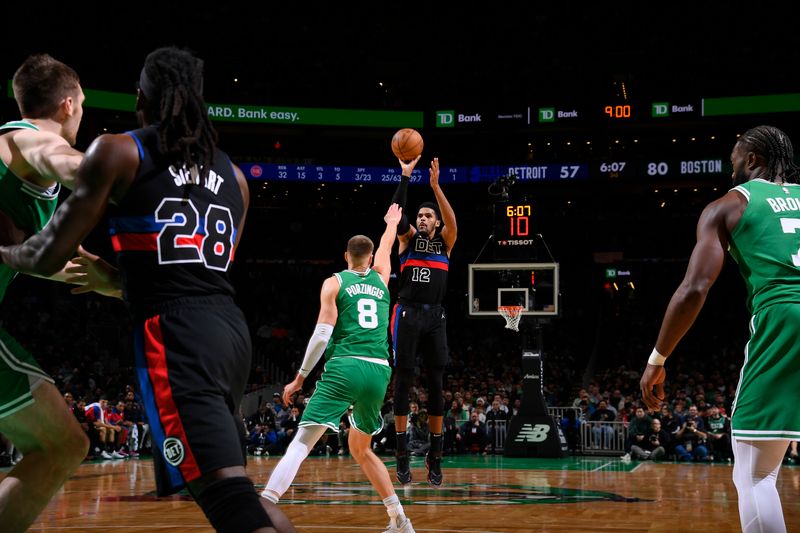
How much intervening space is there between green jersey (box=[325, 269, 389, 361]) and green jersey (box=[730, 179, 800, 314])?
10.7 ft

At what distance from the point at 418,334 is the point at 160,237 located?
20.9ft

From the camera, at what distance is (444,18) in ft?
107

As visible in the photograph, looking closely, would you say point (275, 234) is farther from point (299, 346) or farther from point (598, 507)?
point (598, 507)

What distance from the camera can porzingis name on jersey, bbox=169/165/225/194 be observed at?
2.98 metres

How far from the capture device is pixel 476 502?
8.47 m

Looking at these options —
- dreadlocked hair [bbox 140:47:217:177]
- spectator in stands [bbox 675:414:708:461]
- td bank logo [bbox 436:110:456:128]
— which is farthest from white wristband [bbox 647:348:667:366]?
td bank logo [bbox 436:110:456:128]

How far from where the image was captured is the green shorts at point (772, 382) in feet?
11.9

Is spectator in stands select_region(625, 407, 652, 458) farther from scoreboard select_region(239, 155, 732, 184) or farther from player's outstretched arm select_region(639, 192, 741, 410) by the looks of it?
player's outstretched arm select_region(639, 192, 741, 410)

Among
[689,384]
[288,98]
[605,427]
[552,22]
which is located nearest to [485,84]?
[552,22]

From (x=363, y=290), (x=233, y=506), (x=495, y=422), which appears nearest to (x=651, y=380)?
(x=233, y=506)

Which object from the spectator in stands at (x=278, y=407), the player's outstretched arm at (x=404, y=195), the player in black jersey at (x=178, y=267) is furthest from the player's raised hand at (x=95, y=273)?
the spectator in stands at (x=278, y=407)

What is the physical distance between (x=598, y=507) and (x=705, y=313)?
23.6 meters

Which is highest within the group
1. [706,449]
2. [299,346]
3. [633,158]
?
[633,158]

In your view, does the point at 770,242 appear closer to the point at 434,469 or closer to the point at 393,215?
the point at 393,215
